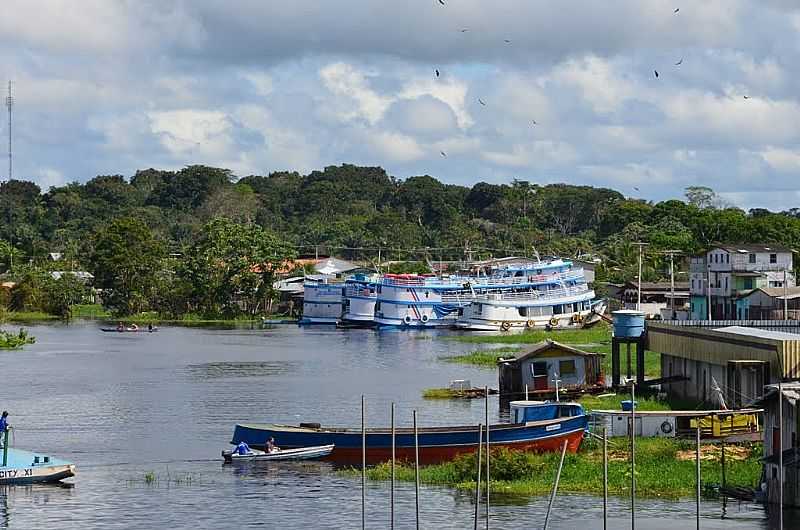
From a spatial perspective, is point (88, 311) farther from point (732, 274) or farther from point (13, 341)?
point (732, 274)

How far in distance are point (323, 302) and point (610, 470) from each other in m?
91.7

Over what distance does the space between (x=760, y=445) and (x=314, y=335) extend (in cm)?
7311

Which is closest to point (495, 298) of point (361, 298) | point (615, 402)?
point (361, 298)

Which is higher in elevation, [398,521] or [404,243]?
[404,243]

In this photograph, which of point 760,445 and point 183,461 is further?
point 183,461

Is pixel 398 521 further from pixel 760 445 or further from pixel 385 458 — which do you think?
pixel 760 445

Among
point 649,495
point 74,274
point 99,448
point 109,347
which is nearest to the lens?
point 649,495

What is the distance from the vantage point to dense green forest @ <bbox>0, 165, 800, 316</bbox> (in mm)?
130750

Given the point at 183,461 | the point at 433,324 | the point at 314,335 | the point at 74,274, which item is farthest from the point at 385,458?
the point at 74,274

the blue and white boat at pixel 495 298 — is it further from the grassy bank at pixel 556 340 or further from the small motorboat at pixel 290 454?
the small motorboat at pixel 290 454

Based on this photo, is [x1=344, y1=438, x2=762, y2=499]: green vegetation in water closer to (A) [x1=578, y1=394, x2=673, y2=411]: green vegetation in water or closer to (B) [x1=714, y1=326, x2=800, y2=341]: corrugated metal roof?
(B) [x1=714, y1=326, x2=800, y2=341]: corrugated metal roof

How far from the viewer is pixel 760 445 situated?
128 feet

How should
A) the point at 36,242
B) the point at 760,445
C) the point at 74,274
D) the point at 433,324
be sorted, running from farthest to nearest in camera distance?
1. the point at 36,242
2. the point at 74,274
3. the point at 433,324
4. the point at 760,445

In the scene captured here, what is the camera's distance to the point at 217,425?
51.2 metres
